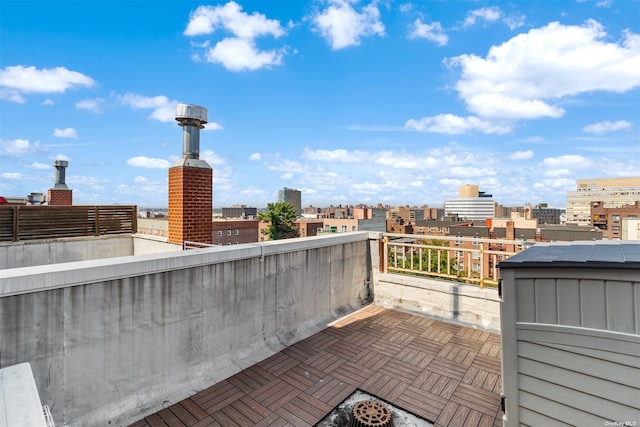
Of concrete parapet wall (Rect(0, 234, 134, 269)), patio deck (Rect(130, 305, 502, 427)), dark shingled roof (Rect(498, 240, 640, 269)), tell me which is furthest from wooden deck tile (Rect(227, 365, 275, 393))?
concrete parapet wall (Rect(0, 234, 134, 269))

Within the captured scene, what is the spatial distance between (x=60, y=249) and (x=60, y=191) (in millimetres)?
6492

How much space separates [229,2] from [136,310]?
8856mm

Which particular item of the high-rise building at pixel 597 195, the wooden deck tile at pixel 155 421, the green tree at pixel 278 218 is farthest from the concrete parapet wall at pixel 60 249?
the high-rise building at pixel 597 195

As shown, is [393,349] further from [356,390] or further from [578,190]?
[578,190]

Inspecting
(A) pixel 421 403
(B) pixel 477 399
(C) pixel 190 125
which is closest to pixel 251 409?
(A) pixel 421 403

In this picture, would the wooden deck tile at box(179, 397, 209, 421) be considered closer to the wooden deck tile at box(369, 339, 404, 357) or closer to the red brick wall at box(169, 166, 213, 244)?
the wooden deck tile at box(369, 339, 404, 357)

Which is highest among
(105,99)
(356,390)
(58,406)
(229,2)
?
(229,2)

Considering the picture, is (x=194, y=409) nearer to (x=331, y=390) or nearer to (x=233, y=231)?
(x=331, y=390)

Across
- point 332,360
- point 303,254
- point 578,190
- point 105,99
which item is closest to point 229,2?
point 105,99

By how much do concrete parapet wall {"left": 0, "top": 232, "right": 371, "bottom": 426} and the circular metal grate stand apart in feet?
4.85

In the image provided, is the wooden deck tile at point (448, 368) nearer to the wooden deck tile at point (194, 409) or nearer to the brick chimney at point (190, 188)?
the wooden deck tile at point (194, 409)

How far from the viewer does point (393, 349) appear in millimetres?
3916

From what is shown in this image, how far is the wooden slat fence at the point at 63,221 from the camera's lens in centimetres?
587

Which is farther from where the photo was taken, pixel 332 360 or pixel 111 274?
A: pixel 332 360
